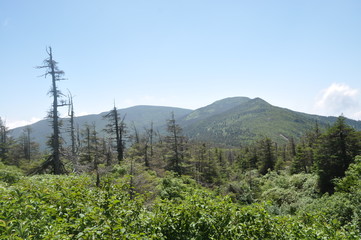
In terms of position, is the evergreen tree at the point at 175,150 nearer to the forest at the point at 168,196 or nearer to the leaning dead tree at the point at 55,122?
the forest at the point at 168,196

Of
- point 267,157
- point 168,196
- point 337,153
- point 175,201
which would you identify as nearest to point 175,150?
point 168,196

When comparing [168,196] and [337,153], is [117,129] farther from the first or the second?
[337,153]

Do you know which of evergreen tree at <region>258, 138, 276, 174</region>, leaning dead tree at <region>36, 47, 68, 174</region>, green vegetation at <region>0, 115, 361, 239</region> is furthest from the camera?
evergreen tree at <region>258, 138, 276, 174</region>

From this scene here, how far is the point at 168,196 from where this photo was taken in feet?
38.5

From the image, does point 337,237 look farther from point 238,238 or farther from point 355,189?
point 355,189

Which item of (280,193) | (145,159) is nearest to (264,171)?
(280,193)

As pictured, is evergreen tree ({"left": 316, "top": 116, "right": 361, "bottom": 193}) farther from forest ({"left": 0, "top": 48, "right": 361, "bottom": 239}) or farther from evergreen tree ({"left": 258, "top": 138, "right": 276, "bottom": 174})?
evergreen tree ({"left": 258, "top": 138, "right": 276, "bottom": 174})

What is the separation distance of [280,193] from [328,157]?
7507 millimetres

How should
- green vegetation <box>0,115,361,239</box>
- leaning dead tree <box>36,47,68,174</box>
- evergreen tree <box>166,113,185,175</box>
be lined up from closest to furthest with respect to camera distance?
green vegetation <box>0,115,361,239</box> → leaning dead tree <box>36,47,68,174</box> → evergreen tree <box>166,113,185,175</box>

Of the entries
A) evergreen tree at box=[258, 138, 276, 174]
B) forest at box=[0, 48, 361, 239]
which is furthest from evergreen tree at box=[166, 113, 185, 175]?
evergreen tree at box=[258, 138, 276, 174]

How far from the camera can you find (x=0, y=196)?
159 inches

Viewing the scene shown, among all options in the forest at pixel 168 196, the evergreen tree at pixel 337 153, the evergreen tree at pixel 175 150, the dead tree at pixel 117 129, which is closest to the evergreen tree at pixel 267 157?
the forest at pixel 168 196

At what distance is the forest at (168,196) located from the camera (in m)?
3.49

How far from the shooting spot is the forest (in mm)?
3492
